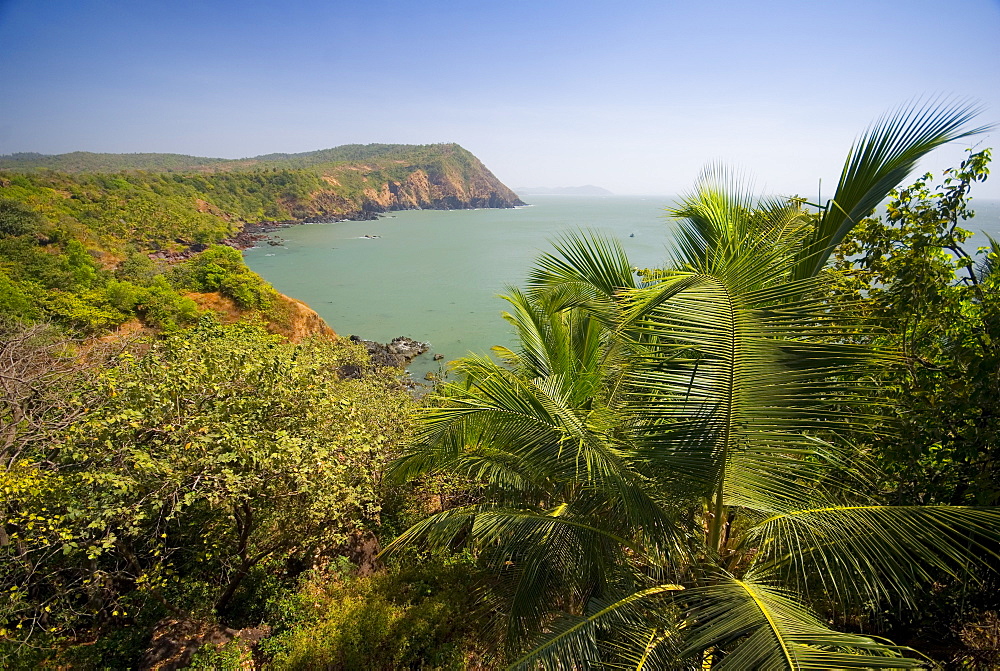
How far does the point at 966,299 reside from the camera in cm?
296

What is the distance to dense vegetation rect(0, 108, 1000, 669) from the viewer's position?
86.0 inches

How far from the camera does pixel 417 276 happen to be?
117ft

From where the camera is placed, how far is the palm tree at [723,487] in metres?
2.05

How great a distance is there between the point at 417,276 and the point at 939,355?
113 ft

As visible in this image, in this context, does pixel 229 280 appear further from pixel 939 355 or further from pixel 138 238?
pixel 939 355

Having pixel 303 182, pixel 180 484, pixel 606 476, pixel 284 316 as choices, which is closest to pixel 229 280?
pixel 284 316

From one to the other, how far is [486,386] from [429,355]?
1772cm

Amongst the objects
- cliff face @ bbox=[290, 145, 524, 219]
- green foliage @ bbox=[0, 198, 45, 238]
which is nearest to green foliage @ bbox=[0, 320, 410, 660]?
green foliage @ bbox=[0, 198, 45, 238]

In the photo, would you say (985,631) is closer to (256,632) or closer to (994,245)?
(994,245)

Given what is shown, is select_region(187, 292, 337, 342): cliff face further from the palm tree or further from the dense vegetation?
the palm tree

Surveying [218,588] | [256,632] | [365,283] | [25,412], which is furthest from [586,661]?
[365,283]

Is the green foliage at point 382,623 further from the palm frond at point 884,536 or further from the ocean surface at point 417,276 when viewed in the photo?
the ocean surface at point 417,276

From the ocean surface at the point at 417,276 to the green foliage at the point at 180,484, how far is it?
12.8ft

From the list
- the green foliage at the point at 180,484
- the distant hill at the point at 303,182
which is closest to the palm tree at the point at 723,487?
the green foliage at the point at 180,484
